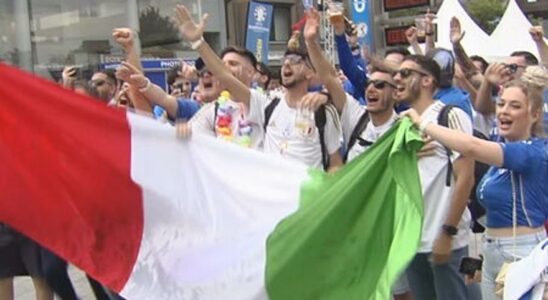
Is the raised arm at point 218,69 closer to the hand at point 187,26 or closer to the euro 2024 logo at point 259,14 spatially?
the hand at point 187,26

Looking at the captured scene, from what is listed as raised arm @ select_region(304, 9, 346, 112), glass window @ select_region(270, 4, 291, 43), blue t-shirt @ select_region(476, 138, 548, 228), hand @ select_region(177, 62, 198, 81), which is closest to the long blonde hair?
blue t-shirt @ select_region(476, 138, 548, 228)

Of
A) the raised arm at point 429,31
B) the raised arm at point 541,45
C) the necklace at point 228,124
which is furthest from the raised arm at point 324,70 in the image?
the raised arm at point 429,31

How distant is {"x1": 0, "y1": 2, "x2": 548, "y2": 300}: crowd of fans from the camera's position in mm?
3688

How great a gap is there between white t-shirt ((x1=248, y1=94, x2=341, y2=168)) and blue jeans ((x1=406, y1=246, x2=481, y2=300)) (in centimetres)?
83

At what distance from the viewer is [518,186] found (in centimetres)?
364

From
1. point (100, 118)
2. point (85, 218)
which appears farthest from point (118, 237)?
point (100, 118)

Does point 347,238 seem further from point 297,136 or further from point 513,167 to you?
point 297,136

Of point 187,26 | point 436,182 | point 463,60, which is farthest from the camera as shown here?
point 463,60

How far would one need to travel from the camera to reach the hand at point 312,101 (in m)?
4.62

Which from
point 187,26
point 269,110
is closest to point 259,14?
point 187,26

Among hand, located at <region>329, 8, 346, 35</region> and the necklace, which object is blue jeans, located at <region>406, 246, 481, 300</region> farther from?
hand, located at <region>329, 8, 346, 35</region>

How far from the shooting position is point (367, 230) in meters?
3.33

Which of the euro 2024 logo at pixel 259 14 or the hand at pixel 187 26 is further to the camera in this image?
the euro 2024 logo at pixel 259 14

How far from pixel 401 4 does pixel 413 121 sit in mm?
15195
